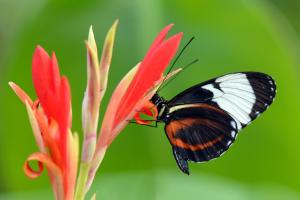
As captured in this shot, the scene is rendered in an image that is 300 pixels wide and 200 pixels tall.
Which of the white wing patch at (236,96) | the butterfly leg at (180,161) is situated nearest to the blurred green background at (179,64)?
the white wing patch at (236,96)

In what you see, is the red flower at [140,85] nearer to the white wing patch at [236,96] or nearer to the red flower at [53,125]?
the red flower at [53,125]

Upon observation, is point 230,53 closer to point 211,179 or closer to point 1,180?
point 211,179

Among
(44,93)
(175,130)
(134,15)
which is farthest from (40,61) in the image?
(134,15)

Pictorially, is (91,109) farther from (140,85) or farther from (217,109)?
(217,109)

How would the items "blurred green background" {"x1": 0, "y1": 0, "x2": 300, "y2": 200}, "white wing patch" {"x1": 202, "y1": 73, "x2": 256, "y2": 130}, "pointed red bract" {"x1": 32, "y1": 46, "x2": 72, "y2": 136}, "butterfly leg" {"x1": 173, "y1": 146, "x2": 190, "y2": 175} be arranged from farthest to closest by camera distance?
"blurred green background" {"x1": 0, "y1": 0, "x2": 300, "y2": 200} < "white wing patch" {"x1": 202, "y1": 73, "x2": 256, "y2": 130} < "butterfly leg" {"x1": 173, "y1": 146, "x2": 190, "y2": 175} < "pointed red bract" {"x1": 32, "y1": 46, "x2": 72, "y2": 136}

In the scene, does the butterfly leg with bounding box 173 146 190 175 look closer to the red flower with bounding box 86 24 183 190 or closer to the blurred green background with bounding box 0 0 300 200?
the red flower with bounding box 86 24 183 190

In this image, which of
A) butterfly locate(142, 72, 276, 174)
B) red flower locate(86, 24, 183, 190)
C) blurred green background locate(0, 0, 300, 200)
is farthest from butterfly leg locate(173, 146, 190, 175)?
blurred green background locate(0, 0, 300, 200)
